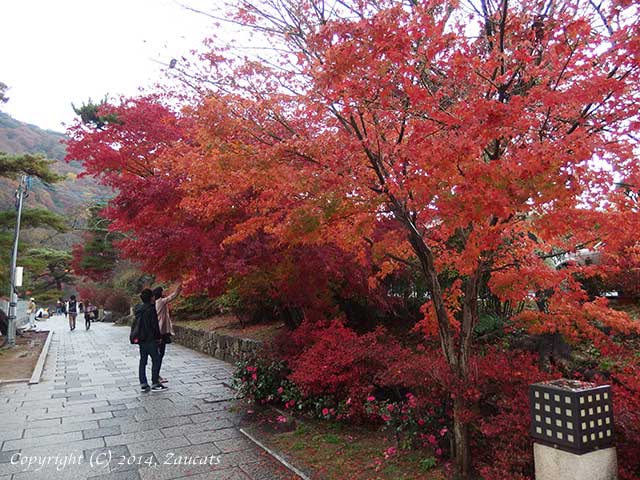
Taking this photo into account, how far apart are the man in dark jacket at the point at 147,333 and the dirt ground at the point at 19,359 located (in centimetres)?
334

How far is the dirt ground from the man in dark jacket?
3.34 meters

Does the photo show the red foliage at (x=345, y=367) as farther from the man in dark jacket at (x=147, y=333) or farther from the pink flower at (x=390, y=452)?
the man in dark jacket at (x=147, y=333)

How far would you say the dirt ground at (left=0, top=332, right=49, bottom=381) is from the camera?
32.9 ft

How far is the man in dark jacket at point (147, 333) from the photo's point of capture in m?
7.87

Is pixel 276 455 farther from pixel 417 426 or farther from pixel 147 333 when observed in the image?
pixel 147 333

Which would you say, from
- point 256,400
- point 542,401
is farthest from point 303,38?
point 256,400

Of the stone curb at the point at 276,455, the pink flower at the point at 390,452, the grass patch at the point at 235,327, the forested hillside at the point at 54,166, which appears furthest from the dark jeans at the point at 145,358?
the forested hillside at the point at 54,166

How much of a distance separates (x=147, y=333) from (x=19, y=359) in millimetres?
7301

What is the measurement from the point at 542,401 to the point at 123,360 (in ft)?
37.2

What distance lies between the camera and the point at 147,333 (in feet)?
25.9

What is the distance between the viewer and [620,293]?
811 cm

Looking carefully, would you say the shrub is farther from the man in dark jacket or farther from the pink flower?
the pink flower

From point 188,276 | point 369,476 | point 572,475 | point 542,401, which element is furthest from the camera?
point 188,276

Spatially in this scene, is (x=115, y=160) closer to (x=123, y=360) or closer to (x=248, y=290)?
(x=248, y=290)
